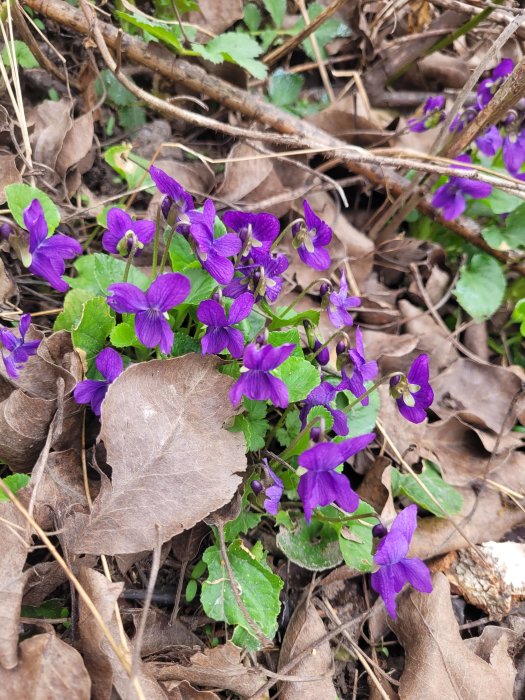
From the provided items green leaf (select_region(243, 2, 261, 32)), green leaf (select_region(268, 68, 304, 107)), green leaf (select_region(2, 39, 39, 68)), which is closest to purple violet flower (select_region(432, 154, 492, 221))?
green leaf (select_region(268, 68, 304, 107))

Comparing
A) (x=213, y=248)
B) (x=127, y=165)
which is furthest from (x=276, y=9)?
(x=213, y=248)

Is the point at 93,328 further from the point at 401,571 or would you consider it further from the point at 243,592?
the point at 401,571

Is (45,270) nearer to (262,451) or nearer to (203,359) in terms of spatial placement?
(203,359)

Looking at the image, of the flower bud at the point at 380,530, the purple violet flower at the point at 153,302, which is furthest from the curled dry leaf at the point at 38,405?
the flower bud at the point at 380,530

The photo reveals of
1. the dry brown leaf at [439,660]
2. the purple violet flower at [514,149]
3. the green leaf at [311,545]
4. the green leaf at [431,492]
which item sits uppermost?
the purple violet flower at [514,149]

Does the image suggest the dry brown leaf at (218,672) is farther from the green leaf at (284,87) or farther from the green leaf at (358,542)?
the green leaf at (284,87)
